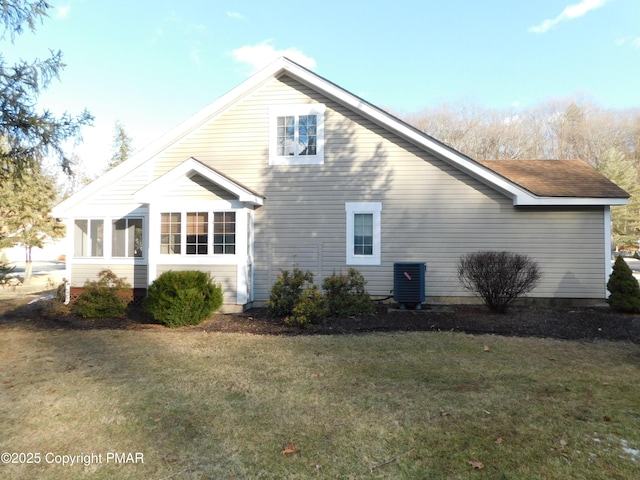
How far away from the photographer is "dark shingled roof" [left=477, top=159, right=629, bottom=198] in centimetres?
1027

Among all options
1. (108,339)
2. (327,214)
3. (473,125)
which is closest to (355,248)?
(327,214)

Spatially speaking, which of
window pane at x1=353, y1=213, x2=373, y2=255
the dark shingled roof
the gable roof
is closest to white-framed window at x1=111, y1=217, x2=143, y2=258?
the gable roof

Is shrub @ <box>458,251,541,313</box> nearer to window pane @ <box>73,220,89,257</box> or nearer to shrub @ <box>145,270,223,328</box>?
shrub @ <box>145,270,223,328</box>

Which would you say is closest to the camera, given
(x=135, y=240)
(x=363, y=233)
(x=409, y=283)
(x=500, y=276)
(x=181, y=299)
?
(x=181, y=299)

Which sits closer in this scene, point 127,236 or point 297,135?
point 297,135

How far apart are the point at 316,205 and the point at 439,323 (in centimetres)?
451

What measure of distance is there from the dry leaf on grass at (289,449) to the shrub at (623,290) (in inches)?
361

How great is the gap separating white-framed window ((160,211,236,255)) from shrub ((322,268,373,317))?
2671 mm

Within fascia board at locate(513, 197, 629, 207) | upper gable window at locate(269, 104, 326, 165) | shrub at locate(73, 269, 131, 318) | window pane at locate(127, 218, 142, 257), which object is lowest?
shrub at locate(73, 269, 131, 318)

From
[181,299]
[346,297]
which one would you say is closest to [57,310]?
[181,299]

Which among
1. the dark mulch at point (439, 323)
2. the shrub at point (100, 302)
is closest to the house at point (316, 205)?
the shrub at point (100, 302)

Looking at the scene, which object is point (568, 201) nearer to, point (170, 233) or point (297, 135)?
point (297, 135)

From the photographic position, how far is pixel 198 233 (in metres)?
10.3

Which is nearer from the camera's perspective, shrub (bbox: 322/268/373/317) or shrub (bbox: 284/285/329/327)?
shrub (bbox: 284/285/329/327)
